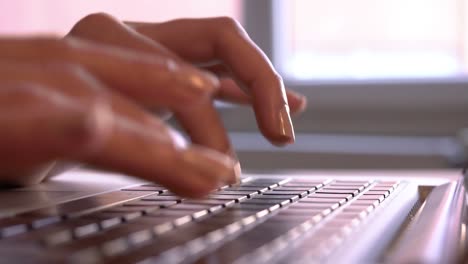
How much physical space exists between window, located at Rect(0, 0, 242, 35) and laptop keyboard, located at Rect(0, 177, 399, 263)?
118cm

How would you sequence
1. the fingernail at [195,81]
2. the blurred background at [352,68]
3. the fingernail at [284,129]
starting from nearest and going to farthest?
1. the fingernail at [195,81]
2. the fingernail at [284,129]
3. the blurred background at [352,68]

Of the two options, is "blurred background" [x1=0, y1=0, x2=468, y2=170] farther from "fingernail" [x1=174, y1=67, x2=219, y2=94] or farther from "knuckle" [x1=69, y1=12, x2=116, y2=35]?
"fingernail" [x1=174, y1=67, x2=219, y2=94]

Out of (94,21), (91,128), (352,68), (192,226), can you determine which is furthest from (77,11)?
(91,128)

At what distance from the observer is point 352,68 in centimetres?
170

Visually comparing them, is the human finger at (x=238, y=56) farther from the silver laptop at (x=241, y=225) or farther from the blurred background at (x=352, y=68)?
the blurred background at (x=352, y=68)

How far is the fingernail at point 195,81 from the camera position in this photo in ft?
1.13

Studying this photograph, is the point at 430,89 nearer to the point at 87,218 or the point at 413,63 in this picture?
the point at 413,63

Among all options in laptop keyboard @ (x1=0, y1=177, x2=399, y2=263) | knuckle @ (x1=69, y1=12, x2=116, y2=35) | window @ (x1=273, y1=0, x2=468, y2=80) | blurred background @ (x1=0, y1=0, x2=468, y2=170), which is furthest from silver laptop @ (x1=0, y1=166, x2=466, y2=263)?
window @ (x1=273, y1=0, x2=468, y2=80)

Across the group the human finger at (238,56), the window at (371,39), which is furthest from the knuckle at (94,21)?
the window at (371,39)

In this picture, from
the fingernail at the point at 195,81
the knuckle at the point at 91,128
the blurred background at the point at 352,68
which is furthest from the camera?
the blurred background at the point at 352,68

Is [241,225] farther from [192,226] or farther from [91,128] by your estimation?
[91,128]

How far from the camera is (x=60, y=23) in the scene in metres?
1.71

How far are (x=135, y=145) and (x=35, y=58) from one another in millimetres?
68

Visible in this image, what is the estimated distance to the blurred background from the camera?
153cm
